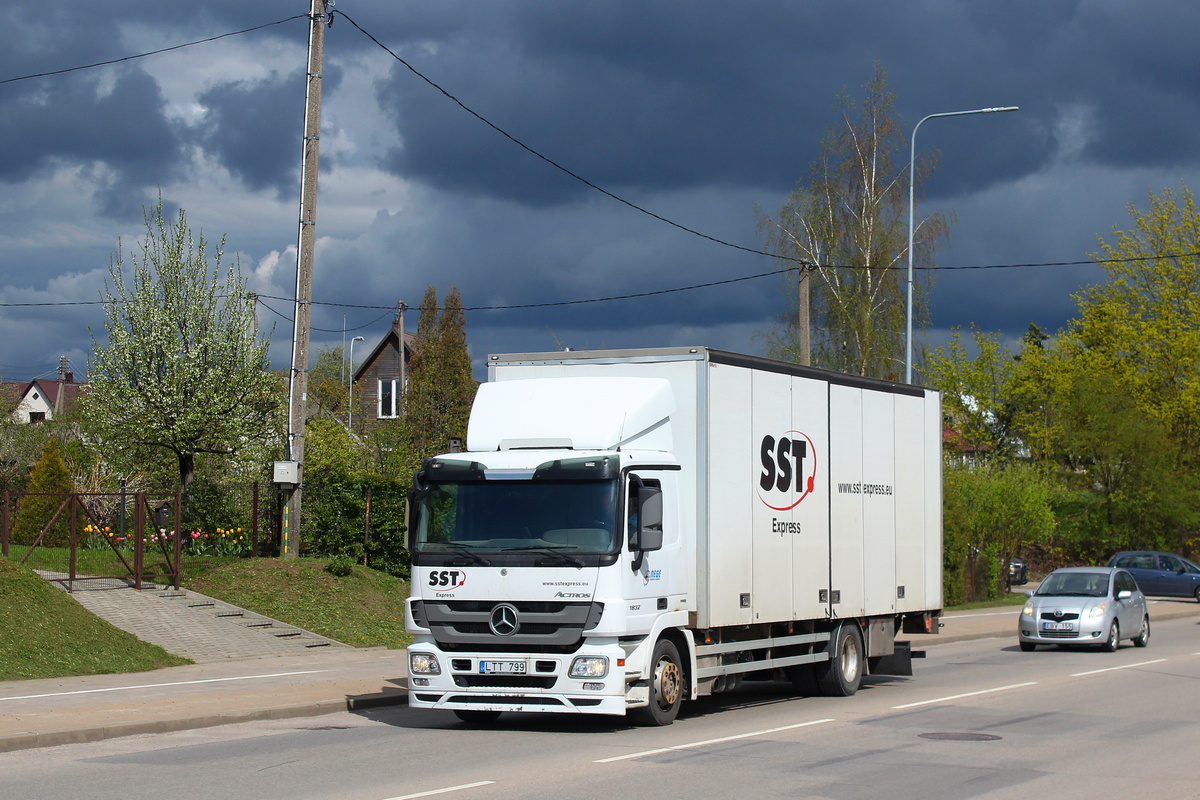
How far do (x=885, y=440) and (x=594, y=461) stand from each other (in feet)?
19.3

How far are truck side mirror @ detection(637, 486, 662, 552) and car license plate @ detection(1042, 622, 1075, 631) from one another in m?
14.0

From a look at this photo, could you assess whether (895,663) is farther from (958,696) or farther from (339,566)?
(339,566)

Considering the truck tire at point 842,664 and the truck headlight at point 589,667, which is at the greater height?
the truck headlight at point 589,667

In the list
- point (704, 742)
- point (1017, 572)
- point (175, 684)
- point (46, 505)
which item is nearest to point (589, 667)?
point (704, 742)

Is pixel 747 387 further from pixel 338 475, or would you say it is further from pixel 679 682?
pixel 338 475

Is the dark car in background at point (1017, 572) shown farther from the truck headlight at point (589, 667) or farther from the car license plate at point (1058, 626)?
the truck headlight at point (589, 667)

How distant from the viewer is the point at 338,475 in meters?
25.8

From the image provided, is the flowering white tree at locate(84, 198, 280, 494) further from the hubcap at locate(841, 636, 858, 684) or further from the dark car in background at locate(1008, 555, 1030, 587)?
the dark car in background at locate(1008, 555, 1030, 587)

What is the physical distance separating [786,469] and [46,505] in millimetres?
19874

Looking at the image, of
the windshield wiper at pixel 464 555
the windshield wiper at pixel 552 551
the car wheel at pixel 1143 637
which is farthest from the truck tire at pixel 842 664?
the car wheel at pixel 1143 637

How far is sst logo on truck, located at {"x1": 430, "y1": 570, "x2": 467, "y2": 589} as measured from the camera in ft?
38.2

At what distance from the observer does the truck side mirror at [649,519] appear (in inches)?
454

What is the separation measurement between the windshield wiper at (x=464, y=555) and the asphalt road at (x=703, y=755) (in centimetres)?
161

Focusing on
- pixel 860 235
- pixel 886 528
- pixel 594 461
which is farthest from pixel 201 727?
pixel 860 235
